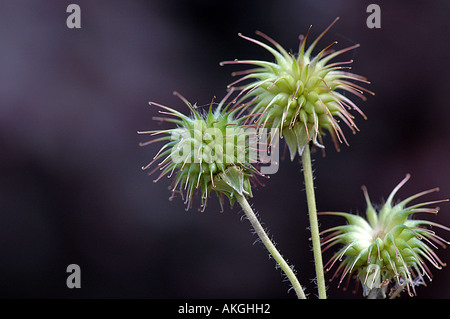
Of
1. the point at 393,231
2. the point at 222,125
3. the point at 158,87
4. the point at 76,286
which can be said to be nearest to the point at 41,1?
the point at 158,87

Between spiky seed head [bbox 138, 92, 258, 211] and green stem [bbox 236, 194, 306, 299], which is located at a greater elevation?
spiky seed head [bbox 138, 92, 258, 211]

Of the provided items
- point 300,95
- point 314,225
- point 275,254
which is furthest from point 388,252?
point 300,95

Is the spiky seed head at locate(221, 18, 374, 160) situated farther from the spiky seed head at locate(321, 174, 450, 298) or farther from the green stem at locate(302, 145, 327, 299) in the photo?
the spiky seed head at locate(321, 174, 450, 298)

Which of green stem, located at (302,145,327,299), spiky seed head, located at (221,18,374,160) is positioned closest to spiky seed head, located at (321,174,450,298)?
green stem, located at (302,145,327,299)

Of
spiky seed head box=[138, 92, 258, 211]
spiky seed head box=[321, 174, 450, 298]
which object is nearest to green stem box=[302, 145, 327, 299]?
spiky seed head box=[321, 174, 450, 298]

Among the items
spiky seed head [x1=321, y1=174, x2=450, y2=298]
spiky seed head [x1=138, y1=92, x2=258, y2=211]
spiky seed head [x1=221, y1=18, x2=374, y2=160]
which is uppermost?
spiky seed head [x1=221, y1=18, x2=374, y2=160]

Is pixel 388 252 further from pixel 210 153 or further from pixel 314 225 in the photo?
pixel 210 153

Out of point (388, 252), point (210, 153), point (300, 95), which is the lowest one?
point (388, 252)

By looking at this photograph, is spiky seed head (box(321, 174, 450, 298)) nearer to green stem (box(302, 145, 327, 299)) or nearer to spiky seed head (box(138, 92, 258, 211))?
green stem (box(302, 145, 327, 299))

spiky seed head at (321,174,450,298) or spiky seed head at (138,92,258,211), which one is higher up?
spiky seed head at (138,92,258,211)
